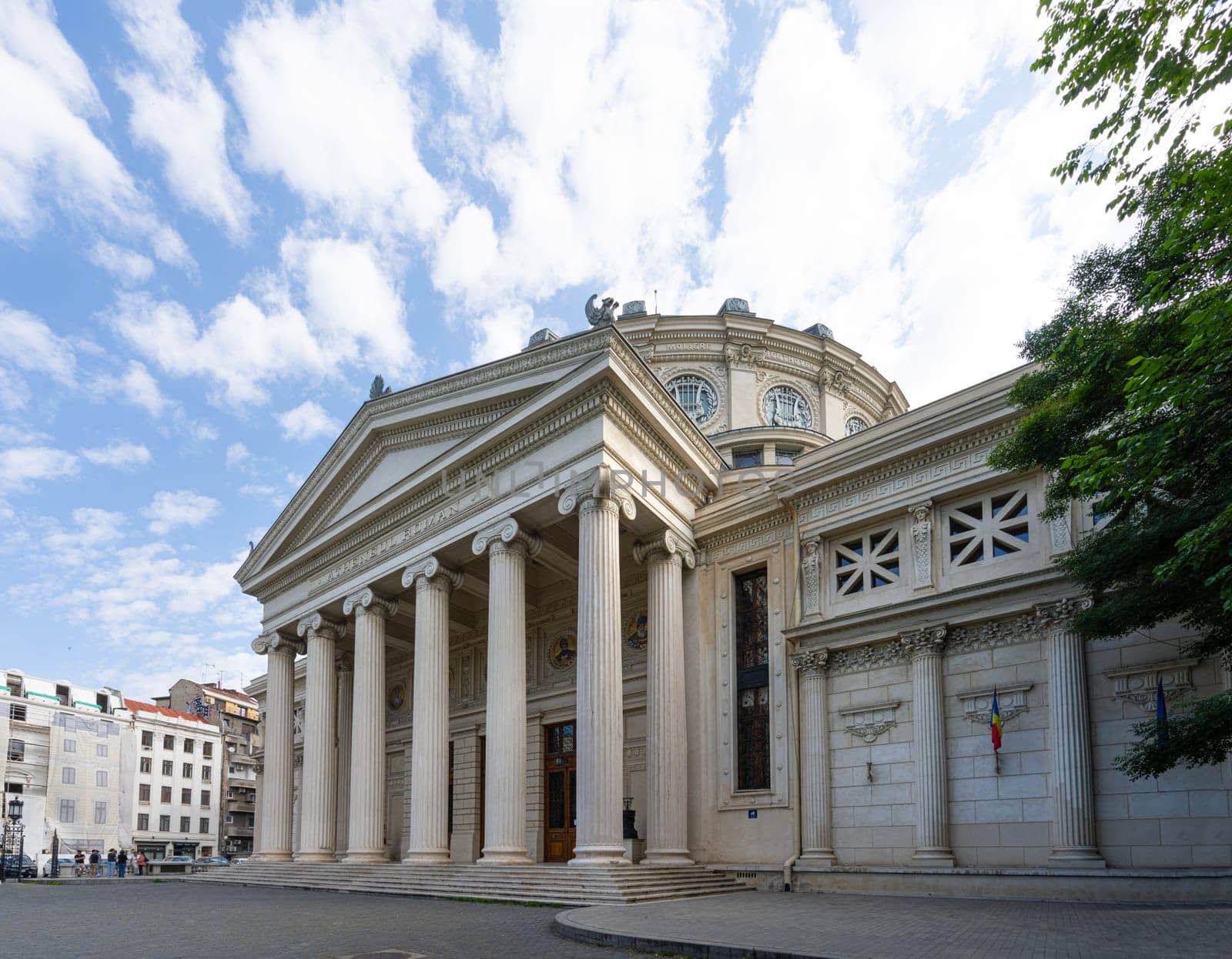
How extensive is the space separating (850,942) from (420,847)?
14.4m

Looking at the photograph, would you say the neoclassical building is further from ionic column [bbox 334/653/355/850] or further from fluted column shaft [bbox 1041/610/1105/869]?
ionic column [bbox 334/653/355/850]

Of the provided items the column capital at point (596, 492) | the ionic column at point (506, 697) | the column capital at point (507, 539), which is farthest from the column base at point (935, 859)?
the column capital at point (507, 539)

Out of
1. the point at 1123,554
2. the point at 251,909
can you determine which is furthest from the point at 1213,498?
the point at 251,909

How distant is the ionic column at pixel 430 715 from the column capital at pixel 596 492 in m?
5.21

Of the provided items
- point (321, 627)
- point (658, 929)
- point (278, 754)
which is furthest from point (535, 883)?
point (278, 754)

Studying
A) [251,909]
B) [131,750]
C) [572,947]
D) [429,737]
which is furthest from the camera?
[131,750]

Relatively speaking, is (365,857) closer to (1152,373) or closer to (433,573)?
(433,573)

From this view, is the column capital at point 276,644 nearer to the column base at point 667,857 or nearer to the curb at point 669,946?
the column base at point 667,857

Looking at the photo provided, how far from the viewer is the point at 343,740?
113 feet

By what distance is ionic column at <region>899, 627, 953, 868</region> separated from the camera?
61.0ft

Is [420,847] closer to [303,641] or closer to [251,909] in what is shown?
[251,909]

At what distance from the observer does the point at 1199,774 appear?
51.1 ft

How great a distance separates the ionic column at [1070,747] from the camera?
654 inches

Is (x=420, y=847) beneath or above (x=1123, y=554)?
beneath
